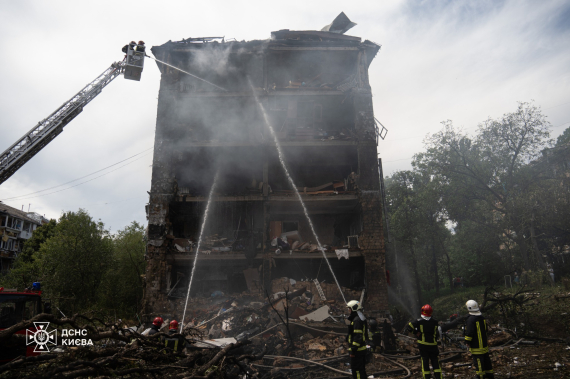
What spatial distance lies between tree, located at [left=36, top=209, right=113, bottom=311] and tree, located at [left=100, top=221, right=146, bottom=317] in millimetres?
707

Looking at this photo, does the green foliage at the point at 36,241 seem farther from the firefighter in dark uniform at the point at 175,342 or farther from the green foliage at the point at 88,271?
the firefighter in dark uniform at the point at 175,342

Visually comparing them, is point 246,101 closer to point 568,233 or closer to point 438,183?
point 438,183

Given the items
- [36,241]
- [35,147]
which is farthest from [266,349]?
[36,241]

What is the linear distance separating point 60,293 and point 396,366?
23.4 metres

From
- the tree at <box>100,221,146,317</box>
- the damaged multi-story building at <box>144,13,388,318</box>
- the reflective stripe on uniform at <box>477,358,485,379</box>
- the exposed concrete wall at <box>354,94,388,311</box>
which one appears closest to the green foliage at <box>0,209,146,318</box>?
the tree at <box>100,221,146,317</box>

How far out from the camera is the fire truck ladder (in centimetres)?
1377

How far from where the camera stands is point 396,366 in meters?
9.04

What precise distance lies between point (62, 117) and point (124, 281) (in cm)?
1529

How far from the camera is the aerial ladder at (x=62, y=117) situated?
1384 cm

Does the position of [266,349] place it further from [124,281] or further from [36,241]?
[36,241]

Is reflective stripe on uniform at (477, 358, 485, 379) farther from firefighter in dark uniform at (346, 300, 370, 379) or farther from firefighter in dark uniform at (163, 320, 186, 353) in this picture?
firefighter in dark uniform at (163, 320, 186, 353)

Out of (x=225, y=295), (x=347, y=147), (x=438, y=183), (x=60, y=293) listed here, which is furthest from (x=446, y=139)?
(x=60, y=293)

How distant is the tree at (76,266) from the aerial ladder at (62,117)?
40.3 ft

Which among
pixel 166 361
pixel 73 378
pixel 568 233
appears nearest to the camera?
pixel 73 378
